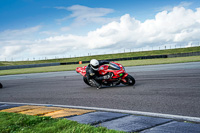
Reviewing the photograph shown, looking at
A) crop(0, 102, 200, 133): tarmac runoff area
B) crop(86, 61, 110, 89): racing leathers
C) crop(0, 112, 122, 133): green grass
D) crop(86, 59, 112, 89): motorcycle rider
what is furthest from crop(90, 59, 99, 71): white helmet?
crop(0, 112, 122, 133): green grass

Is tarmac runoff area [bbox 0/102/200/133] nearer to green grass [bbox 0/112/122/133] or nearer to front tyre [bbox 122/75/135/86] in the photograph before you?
green grass [bbox 0/112/122/133]

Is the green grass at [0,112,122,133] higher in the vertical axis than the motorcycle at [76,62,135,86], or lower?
lower

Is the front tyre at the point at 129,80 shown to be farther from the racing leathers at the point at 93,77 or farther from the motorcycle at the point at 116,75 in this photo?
the racing leathers at the point at 93,77

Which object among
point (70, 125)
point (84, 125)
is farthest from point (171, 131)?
point (70, 125)

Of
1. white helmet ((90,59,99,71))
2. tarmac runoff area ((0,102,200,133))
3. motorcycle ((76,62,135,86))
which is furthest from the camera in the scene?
white helmet ((90,59,99,71))

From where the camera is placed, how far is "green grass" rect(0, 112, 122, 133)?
11.0ft

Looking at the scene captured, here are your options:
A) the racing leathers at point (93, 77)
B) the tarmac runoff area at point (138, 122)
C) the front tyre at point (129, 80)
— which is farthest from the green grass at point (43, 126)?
the front tyre at point (129, 80)

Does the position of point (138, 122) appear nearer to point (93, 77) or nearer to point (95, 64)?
point (95, 64)

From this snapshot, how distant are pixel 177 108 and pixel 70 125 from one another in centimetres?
262

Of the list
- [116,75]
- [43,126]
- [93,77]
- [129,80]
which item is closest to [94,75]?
[93,77]

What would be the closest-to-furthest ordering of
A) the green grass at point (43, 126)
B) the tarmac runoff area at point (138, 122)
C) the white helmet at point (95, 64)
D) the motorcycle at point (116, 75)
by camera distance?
the tarmac runoff area at point (138, 122)
the green grass at point (43, 126)
the motorcycle at point (116, 75)
the white helmet at point (95, 64)

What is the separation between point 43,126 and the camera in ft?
12.3

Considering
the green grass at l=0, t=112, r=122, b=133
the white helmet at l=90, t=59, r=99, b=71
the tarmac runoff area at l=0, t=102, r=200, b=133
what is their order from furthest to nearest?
the white helmet at l=90, t=59, r=99, b=71 < the green grass at l=0, t=112, r=122, b=133 < the tarmac runoff area at l=0, t=102, r=200, b=133

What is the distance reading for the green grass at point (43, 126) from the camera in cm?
336
